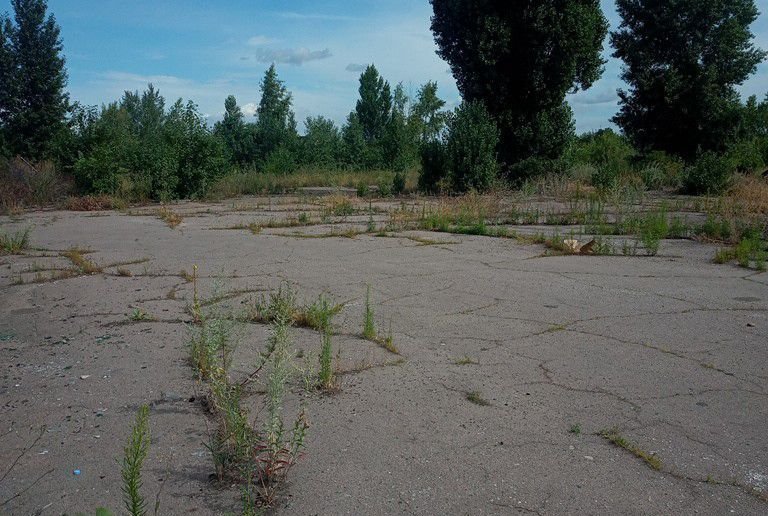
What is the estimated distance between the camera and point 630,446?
3082 mm

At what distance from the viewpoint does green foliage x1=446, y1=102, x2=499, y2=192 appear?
58.5 ft

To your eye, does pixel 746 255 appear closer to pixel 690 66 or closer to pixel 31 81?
pixel 690 66

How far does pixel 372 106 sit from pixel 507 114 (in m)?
44.0

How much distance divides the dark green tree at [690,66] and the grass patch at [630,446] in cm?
2429

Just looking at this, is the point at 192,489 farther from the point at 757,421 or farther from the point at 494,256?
the point at 494,256

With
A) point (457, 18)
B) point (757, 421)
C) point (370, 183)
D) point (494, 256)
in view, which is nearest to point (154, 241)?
point (494, 256)

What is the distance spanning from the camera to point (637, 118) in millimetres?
27000

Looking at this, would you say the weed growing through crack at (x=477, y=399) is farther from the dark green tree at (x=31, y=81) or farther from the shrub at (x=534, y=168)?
the dark green tree at (x=31, y=81)

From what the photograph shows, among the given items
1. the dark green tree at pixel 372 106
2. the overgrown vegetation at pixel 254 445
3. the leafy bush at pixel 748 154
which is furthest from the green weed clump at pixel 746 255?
the dark green tree at pixel 372 106

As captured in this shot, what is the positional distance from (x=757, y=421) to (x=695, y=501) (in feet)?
3.31

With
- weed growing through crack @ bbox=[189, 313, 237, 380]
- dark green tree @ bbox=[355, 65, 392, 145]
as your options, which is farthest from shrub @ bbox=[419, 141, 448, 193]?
dark green tree @ bbox=[355, 65, 392, 145]

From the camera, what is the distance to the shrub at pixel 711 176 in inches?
671

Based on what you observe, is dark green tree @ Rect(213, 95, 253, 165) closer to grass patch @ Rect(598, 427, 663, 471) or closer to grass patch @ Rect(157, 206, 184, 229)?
grass patch @ Rect(157, 206, 184, 229)

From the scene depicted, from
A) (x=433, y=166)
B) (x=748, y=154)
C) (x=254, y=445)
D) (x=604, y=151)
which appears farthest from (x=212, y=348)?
(x=604, y=151)
